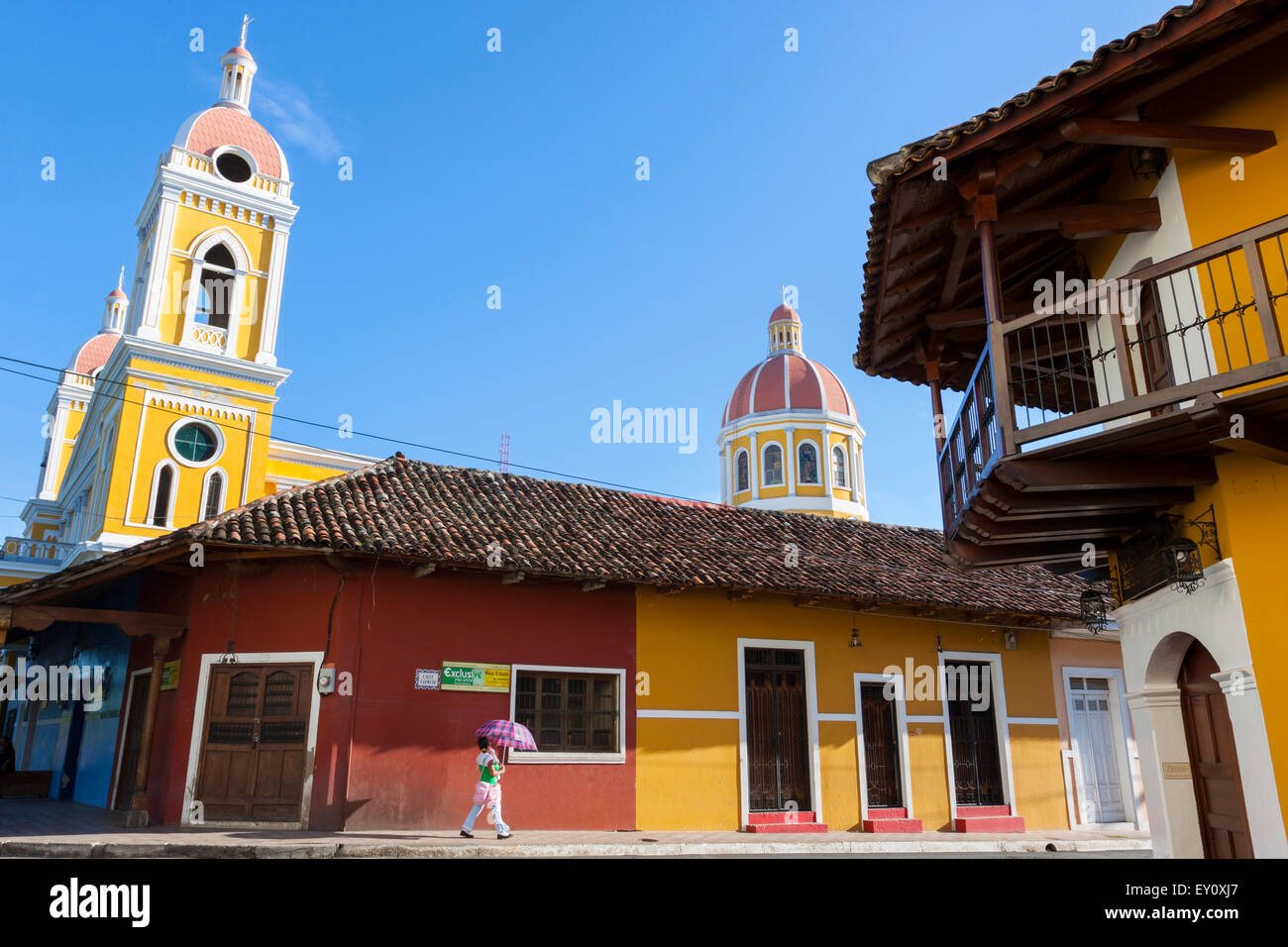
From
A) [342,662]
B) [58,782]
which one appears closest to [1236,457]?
[342,662]

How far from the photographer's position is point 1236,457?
674 centimetres

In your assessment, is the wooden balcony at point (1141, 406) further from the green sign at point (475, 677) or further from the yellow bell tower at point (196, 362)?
the yellow bell tower at point (196, 362)

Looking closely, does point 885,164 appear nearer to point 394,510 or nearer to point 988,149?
point 988,149

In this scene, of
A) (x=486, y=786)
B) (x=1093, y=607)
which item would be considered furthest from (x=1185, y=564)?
(x=486, y=786)

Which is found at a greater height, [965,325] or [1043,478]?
[965,325]

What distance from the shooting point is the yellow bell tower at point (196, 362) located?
26938mm

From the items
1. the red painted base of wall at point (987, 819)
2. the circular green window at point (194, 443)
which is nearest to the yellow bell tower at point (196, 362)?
the circular green window at point (194, 443)

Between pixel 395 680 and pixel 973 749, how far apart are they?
9667 mm

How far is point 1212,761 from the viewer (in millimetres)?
7520

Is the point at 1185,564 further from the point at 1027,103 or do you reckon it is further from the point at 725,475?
the point at 725,475

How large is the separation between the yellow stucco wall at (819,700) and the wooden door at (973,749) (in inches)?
13.2

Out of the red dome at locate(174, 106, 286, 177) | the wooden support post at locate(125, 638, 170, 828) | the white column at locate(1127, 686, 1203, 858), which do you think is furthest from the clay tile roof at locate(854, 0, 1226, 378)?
the red dome at locate(174, 106, 286, 177)

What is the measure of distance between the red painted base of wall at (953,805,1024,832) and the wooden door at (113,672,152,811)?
12.4m

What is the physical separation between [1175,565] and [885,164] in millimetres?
3732
